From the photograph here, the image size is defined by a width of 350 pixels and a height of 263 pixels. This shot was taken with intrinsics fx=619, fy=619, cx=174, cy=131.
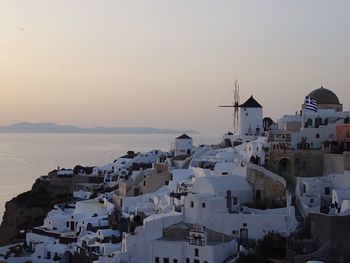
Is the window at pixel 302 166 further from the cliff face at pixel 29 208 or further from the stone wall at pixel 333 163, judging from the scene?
the cliff face at pixel 29 208

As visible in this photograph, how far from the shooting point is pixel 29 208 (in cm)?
4103

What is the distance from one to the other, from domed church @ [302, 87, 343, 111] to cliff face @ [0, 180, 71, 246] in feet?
58.4

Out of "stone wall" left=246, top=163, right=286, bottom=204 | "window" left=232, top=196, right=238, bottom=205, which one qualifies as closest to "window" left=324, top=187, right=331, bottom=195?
"stone wall" left=246, top=163, right=286, bottom=204

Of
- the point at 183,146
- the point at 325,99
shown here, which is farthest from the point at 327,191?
the point at 183,146

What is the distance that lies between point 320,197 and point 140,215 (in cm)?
802

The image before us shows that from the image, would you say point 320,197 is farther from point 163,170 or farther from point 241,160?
point 163,170

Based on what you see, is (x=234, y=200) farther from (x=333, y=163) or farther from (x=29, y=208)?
(x=29, y=208)

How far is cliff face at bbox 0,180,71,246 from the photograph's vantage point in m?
39.4

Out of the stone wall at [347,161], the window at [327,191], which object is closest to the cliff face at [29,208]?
the window at [327,191]

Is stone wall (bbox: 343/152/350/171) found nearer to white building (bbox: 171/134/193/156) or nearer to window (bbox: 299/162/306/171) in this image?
window (bbox: 299/162/306/171)

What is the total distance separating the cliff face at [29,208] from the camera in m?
39.4

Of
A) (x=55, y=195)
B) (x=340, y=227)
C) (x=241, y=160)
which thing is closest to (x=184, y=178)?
(x=241, y=160)

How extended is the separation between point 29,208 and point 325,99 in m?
20.5

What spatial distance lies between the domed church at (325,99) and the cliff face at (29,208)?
17787mm
